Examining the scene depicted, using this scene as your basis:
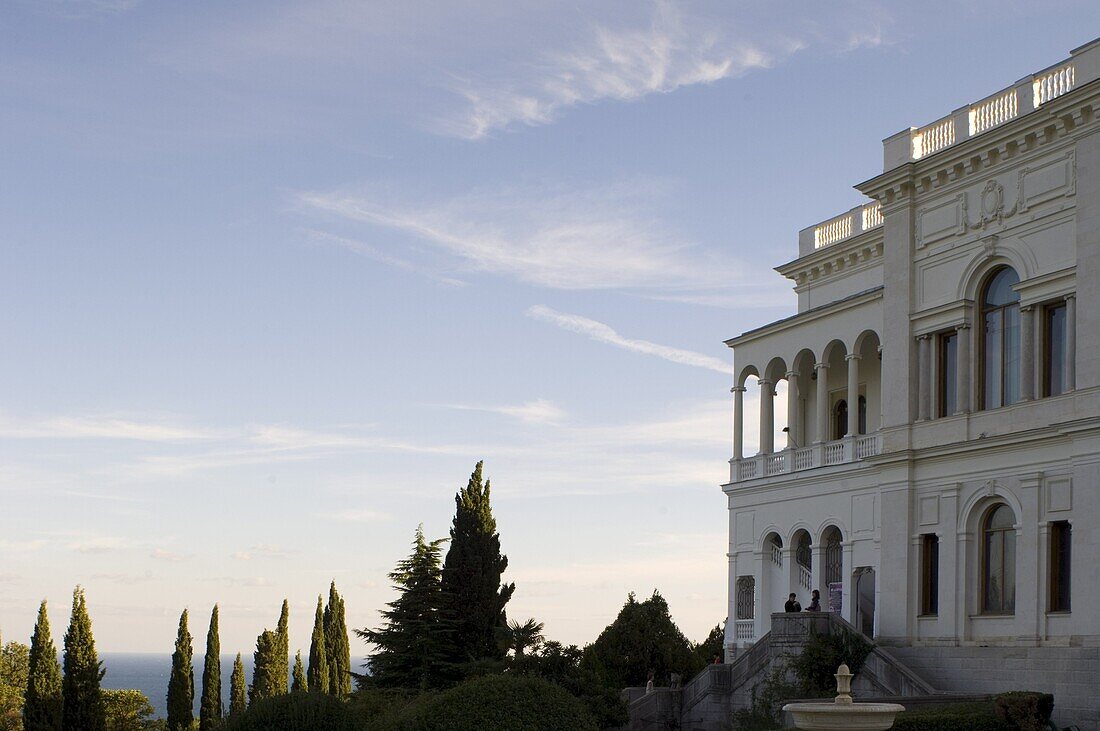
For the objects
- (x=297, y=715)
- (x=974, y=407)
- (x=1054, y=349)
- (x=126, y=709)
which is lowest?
(x=126, y=709)

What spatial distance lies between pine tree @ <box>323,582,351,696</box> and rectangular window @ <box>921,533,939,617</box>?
40.6 meters

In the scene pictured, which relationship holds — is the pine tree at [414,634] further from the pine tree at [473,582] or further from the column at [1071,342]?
the column at [1071,342]

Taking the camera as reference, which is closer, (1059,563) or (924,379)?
(1059,563)

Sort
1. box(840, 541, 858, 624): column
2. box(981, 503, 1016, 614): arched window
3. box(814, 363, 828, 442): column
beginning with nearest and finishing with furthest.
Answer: box(981, 503, 1016, 614): arched window < box(840, 541, 858, 624): column < box(814, 363, 828, 442): column

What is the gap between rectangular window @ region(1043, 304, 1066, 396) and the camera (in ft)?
100

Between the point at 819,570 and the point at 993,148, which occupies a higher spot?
the point at 993,148

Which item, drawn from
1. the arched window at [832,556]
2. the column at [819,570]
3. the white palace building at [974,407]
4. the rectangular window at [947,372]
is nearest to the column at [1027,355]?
the white palace building at [974,407]

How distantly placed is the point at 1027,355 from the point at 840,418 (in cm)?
1055

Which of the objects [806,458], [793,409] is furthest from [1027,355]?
[793,409]

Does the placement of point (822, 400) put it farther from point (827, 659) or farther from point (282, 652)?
point (282, 652)

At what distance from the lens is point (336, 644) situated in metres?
70.3

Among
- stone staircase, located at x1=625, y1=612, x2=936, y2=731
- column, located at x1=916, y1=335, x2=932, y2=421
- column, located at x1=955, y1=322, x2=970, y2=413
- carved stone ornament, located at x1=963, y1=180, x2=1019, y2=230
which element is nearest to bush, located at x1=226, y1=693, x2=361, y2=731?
stone staircase, located at x1=625, y1=612, x2=936, y2=731

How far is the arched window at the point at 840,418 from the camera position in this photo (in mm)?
41031

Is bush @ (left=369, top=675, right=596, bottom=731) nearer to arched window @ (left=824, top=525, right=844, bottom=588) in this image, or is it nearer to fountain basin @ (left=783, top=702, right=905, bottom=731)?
fountain basin @ (left=783, top=702, right=905, bottom=731)
